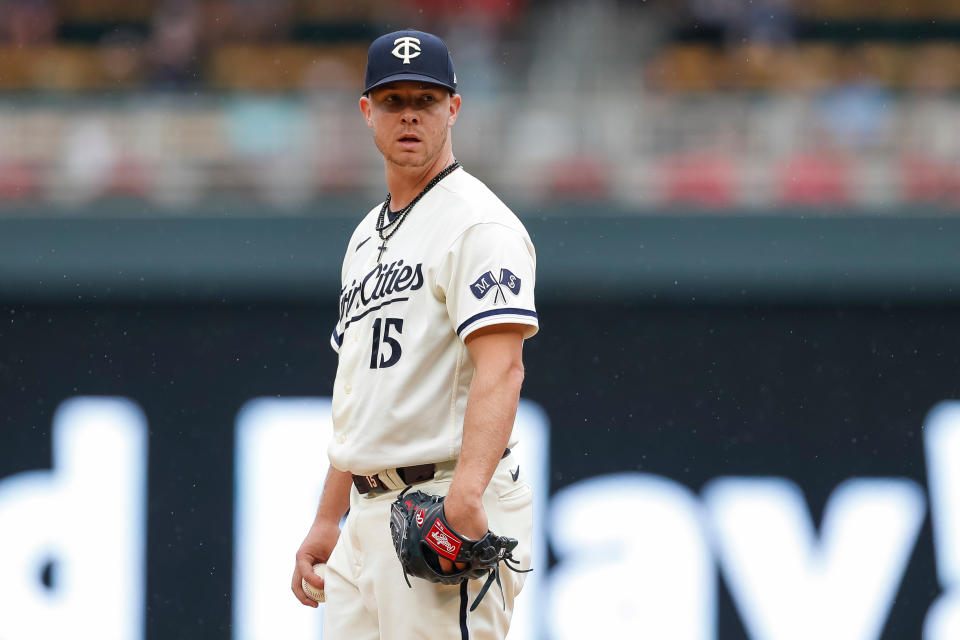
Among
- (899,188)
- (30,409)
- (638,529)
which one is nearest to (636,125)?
(899,188)

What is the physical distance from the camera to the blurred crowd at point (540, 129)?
7289 mm

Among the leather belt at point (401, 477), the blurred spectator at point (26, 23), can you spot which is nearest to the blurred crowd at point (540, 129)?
the blurred spectator at point (26, 23)

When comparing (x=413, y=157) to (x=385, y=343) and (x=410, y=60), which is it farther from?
(x=385, y=343)

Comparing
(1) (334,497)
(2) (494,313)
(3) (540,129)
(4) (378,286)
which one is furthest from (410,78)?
(3) (540,129)

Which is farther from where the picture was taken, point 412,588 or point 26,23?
point 26,23

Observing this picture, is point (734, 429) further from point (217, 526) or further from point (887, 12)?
point (887, 12)

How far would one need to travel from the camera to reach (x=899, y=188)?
7.21 m

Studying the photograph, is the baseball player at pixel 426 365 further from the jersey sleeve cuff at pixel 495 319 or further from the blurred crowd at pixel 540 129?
the blurred crowd at pixel 540 129

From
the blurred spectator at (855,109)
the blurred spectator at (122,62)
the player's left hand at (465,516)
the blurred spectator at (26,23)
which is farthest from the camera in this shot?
the blurred spectator at (26,23)

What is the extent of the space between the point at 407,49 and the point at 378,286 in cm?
54

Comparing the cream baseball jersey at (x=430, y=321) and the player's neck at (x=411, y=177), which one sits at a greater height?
the player's neck at (x=411, y=177)

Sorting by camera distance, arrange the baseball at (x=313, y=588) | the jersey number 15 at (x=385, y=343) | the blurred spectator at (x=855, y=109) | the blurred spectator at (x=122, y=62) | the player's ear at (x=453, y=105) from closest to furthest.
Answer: the jersey number 15 at (x=385, y=343) < the player's ear at (x=453, y=105) < the baseball at (x=313, y=588) < the blurred spectator at (x=855, y=109) < the blurred spectator at (x=122, y=62)

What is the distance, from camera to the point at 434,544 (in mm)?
2934

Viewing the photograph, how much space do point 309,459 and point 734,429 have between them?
79.6 inches
